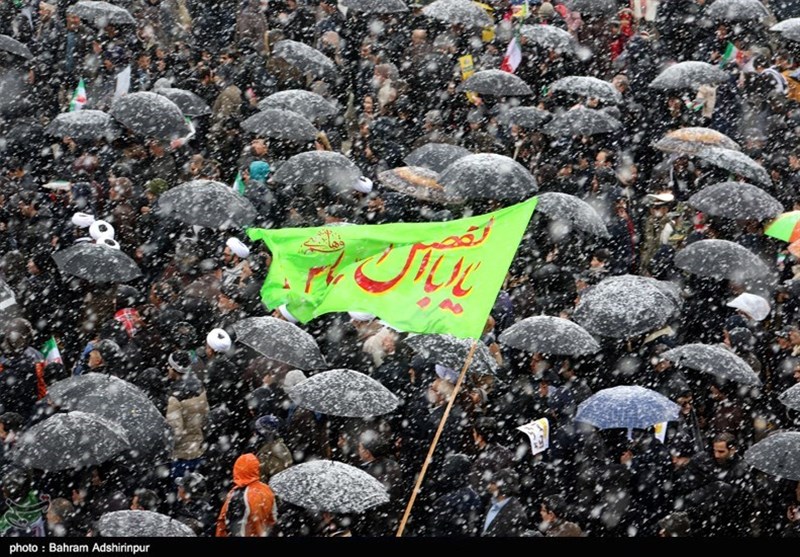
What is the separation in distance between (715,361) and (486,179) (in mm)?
3069

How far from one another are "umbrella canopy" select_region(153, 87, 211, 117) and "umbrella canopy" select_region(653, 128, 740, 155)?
450 centimetres

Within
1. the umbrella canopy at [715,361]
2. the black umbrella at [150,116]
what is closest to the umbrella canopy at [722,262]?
the umbrella canopy at [715,361]

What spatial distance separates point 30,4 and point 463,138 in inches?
217

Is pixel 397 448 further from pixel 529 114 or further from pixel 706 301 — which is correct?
pixel 529 114

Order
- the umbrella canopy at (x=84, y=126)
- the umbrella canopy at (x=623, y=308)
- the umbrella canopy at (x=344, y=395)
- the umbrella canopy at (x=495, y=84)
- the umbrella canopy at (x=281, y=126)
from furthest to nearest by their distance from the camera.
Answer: the umbrella canopy at (x=495, y=84), the umbrella canopy at (x=281, y=126), the umbrella canopy at (x=84, y=126), the umbrella canopy at (x=623, y=308), the umbrella canopy at (x=344, y=395)

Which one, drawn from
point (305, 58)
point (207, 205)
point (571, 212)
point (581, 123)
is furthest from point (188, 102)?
point (571, 212)

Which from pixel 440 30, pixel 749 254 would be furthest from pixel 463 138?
pixel 749 254

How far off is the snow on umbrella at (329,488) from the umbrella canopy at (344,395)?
1.10m

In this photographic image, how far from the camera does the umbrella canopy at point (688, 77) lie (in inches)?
624

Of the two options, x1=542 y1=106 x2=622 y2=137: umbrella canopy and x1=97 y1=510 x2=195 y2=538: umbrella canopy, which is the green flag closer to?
x1=97 y1=510 x2=195 y2=538: umbrella canopy

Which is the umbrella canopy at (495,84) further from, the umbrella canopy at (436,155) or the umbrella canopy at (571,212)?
the umbrella canopy at (571,212)

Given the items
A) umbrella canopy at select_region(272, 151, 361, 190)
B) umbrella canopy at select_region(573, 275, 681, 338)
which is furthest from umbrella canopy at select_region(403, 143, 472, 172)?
umbrella canopy at select_region(573, 275, 681, 338)

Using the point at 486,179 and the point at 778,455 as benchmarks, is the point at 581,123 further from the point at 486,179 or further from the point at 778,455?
the point at 778,455

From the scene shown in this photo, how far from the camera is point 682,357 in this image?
36.1ft
